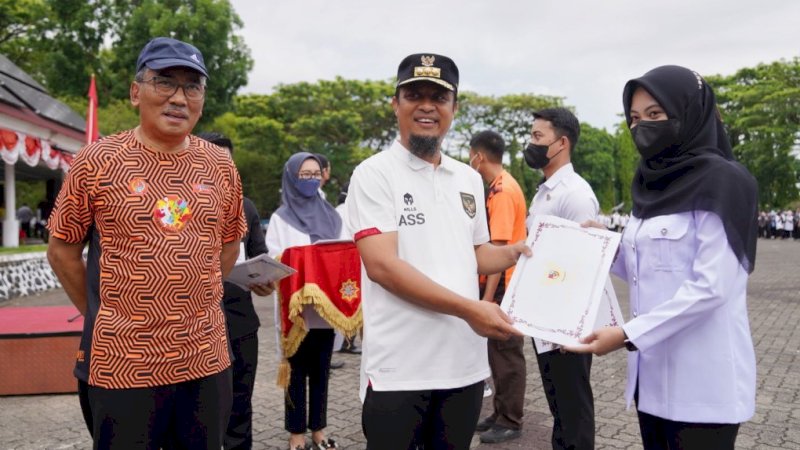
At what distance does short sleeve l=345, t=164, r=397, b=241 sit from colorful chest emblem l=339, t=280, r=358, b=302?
171cm

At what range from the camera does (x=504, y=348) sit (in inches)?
176

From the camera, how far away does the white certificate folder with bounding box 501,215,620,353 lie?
2.23m

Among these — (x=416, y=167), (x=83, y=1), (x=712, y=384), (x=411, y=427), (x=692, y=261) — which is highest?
(x=83, y=1)

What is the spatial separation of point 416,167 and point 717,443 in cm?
141

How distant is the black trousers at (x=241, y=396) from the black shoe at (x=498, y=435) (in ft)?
5.28

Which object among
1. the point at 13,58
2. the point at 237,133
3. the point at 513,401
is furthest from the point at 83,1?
the point at 513,401

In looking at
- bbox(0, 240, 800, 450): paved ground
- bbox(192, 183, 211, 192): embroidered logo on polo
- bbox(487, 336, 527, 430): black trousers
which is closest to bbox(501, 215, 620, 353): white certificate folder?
bbox(192, 183, 211, 192): embroidered logo on polo

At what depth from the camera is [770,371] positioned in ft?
20.4

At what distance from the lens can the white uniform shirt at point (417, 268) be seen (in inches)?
89.1

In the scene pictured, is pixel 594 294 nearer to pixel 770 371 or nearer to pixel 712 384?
pixel 712 384

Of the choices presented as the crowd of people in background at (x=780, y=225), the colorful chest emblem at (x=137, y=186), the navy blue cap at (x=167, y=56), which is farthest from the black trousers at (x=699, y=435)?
the crowd of people in background at (x=780, y=225)

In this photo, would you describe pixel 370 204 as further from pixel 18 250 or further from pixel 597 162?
pixel 597 162

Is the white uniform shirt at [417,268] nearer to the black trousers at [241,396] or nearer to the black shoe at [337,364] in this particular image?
the black trousers at [241,396]

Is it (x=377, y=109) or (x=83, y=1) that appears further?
(x=377, y=109)
